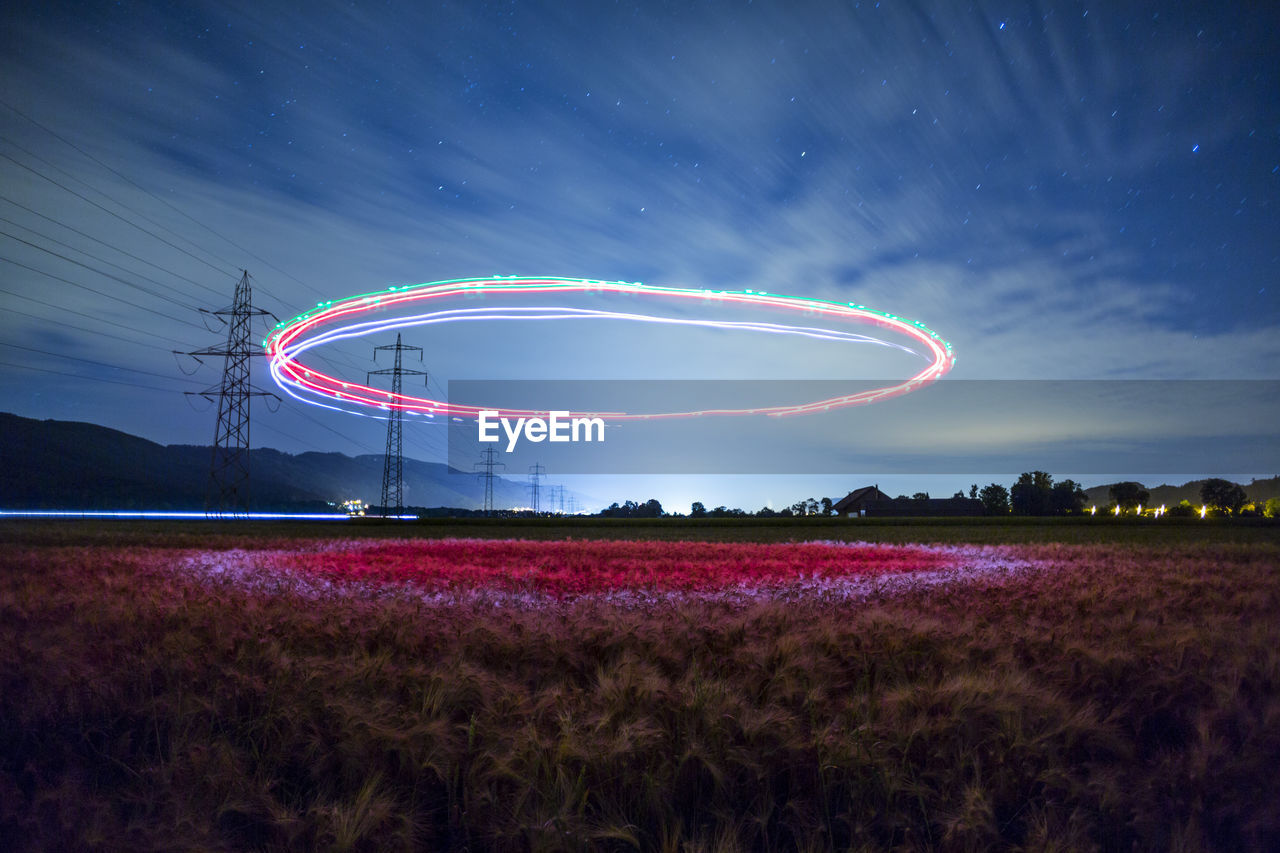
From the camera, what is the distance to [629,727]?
10.8 ft

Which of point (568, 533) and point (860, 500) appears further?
point (860, 500)

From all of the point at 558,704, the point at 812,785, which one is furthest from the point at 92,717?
the point at 812,785

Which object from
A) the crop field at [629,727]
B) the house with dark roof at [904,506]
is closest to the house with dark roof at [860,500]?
the house with dark roof at [904,506]

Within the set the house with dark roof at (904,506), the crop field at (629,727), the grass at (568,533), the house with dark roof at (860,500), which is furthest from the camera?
the house with dark roof at (860,500)

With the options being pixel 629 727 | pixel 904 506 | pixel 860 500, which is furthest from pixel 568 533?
pixel 860 500

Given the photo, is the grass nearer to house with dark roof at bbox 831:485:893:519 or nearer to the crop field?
the crop field

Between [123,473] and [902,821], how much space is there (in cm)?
25145

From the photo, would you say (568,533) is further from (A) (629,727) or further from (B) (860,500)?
(B) (860,500)

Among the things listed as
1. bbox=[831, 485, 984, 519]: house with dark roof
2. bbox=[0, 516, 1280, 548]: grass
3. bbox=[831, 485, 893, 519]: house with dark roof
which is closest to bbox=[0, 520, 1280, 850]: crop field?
bbox=[0, 516, 1280, 548]: grass

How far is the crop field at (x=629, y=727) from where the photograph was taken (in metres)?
2.80

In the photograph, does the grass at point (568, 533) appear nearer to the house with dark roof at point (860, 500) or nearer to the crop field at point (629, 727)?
the crop field at point (629, 727)

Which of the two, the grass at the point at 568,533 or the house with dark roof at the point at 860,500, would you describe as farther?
the house with dark roof at the point at 860,500

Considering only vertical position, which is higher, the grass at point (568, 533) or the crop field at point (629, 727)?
the crop field at point (629, 727)

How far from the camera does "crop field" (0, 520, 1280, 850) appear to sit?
9.18ft
